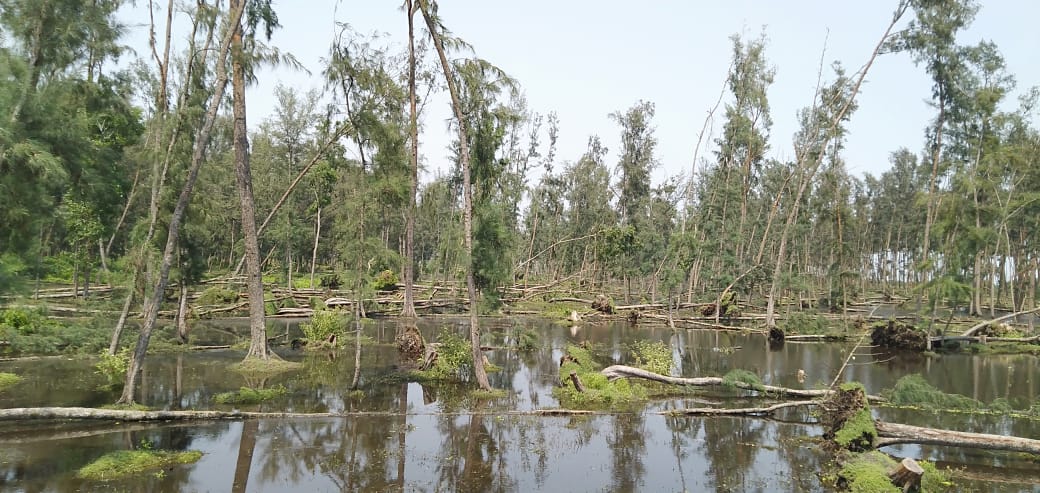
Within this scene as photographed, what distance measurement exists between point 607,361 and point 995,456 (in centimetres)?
1149

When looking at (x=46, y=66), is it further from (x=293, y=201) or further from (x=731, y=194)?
(x=731, y=194)

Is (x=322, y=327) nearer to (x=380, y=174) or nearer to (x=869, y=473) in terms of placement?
(x=380, y=174)

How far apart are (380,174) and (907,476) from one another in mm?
15435

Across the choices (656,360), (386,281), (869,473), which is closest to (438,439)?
(869,473)

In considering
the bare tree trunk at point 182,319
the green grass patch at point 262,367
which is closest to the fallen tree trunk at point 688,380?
the green grass patch at point 262,367

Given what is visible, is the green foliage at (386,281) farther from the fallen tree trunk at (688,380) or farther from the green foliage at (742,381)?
the green foliage at (742,381)

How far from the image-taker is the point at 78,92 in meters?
15.8

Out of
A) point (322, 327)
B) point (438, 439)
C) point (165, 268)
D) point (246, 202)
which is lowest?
point (438, 439)

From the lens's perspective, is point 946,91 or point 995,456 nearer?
point 995,456

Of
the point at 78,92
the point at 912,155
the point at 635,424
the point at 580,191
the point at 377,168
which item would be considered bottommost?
the point at 635,424

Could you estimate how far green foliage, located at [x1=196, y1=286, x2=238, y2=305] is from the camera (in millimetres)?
31297

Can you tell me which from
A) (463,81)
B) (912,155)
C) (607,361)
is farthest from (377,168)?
(912,155)

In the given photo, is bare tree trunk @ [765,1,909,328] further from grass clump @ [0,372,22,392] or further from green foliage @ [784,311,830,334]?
grass clump @ [0,372,22,392]

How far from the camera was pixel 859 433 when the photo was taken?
10.0 m
